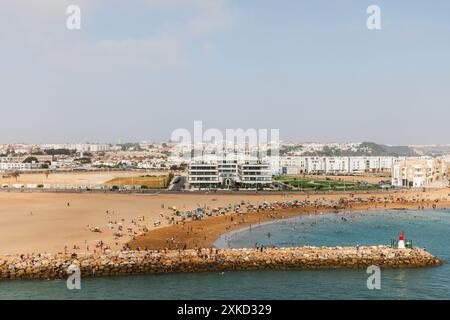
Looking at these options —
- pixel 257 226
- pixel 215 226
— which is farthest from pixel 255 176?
pixel 215 226

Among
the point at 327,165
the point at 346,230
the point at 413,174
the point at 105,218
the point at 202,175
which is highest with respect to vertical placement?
the point at 202,175

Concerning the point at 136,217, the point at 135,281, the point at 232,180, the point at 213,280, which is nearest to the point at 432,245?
the point at 213,280

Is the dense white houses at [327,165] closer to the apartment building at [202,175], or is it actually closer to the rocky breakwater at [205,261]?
the apartment building at [202,175]

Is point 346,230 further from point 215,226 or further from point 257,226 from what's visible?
point 215,226

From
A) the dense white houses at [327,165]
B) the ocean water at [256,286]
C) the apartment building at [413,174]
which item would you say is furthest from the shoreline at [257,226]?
the dense white houses at [327,165]

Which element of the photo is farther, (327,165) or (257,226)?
(327,165)

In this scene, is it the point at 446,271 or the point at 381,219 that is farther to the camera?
the point at 381,219

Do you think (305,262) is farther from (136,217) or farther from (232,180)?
(232,180)
